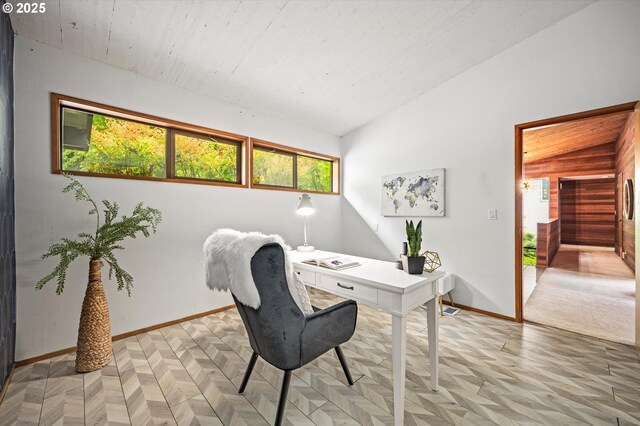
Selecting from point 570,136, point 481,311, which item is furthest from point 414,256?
point 570,136

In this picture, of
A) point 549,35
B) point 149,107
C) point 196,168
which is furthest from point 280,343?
point 549,35

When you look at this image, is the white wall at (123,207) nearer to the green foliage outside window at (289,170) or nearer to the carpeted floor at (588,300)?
the green foliage outside window at (289,170)

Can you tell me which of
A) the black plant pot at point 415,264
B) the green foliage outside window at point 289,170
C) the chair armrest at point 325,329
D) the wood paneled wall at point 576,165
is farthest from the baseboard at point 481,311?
the wood paneled wall at point 576,165

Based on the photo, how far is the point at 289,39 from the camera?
2400 mm

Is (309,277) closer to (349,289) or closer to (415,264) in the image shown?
(349,289)

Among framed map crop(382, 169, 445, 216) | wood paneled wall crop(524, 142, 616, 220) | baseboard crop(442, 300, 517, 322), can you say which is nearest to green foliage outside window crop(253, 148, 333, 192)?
framed map crop(382, 169, 445, 216)

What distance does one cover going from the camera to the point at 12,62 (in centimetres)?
199

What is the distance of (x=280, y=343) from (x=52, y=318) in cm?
215

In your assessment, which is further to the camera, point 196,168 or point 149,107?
point 196,168

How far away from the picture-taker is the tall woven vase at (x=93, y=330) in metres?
1.96

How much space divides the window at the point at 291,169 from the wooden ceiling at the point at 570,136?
2.92 m

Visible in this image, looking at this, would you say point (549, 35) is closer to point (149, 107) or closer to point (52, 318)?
point (149, 107)

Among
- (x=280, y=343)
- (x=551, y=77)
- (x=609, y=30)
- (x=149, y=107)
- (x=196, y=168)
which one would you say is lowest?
(x=280, y=343)

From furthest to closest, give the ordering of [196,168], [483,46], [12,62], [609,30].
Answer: [196,168] → [483,46] → [609,30] → [12,62]
